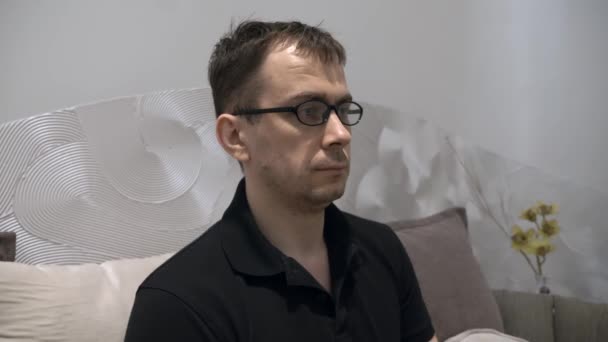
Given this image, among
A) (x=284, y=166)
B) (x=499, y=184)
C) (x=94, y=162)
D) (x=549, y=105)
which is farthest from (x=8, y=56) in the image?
(x=549, y=105)

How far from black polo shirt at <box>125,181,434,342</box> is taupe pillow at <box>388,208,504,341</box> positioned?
1.39ft

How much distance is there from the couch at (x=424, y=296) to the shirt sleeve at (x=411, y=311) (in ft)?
1.25

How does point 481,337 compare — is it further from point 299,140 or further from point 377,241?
point 299,140

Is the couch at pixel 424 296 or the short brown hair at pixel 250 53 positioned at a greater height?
the short brown hair at pixel 250 53

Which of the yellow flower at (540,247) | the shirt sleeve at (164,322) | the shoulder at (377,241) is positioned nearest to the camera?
the shirt sleeve at (164,322)

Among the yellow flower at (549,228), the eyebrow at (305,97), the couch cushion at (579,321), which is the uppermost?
the eyebrow at (305,97)

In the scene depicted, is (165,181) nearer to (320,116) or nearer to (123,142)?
(123,142)

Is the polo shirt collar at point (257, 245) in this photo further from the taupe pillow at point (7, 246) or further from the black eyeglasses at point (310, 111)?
the taupe pillow at point (7, 246)

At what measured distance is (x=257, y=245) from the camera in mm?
1041

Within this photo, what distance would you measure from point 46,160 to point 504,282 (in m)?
1.82

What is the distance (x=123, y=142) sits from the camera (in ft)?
4.78

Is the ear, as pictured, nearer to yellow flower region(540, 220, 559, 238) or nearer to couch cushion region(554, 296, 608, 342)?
couch cushion region(554, 296, 608, 342)

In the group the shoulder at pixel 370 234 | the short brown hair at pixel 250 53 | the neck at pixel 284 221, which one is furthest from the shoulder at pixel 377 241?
the short brown hair at pixel 250 53

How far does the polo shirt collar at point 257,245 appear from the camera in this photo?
3.30 ft
